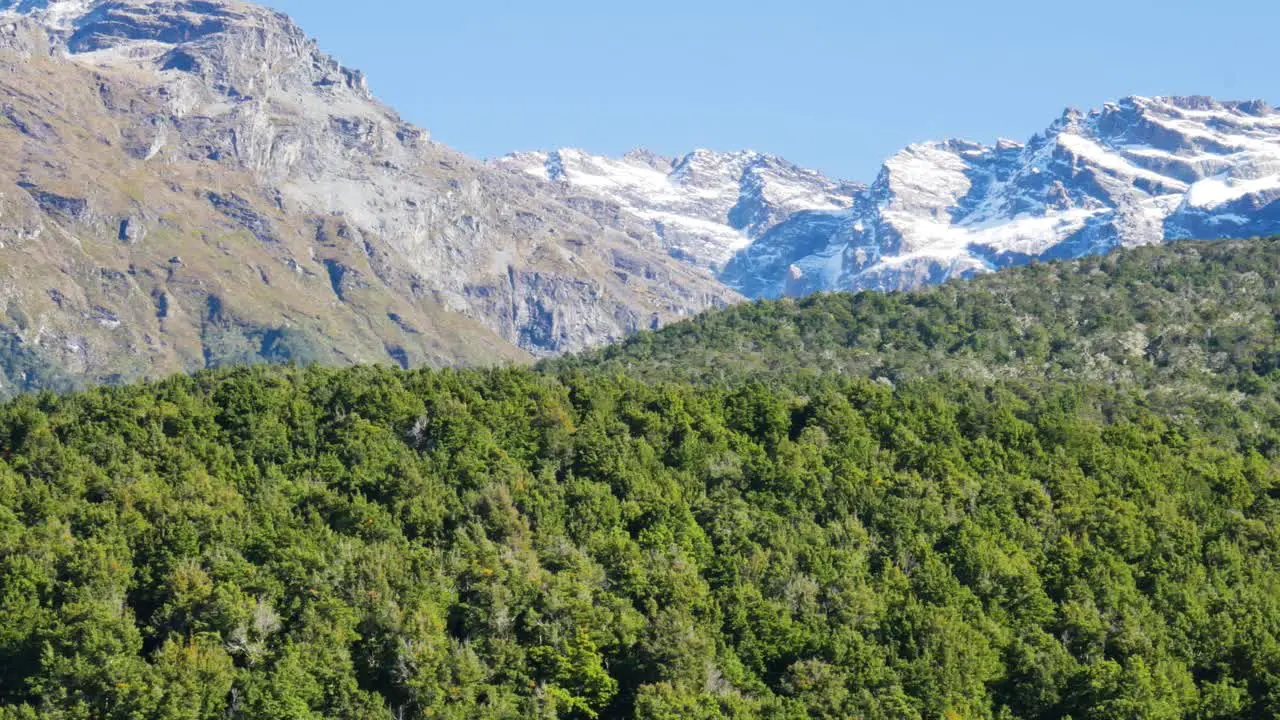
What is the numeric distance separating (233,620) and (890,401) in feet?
321

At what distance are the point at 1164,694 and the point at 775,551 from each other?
38.1 meters

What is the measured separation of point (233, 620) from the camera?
12188 cm

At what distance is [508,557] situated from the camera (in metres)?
138

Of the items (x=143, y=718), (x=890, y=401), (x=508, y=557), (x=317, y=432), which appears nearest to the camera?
(x=143, y=718)

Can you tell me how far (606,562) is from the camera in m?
143

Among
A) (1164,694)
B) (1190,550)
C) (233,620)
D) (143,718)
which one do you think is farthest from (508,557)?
(1190,550)

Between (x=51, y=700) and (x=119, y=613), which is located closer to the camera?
(x=51, y=700)

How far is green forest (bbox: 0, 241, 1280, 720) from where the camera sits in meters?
121

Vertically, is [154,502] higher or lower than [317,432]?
lower

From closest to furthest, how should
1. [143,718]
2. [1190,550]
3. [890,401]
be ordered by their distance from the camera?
[143,718] < [1190,550] < [890,401]

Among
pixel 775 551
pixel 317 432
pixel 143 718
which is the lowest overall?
pixel 143 718

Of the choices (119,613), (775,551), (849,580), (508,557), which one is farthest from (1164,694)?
(119,613)

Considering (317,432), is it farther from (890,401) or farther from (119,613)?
(890,401)

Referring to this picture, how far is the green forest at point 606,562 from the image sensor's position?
121 meters
